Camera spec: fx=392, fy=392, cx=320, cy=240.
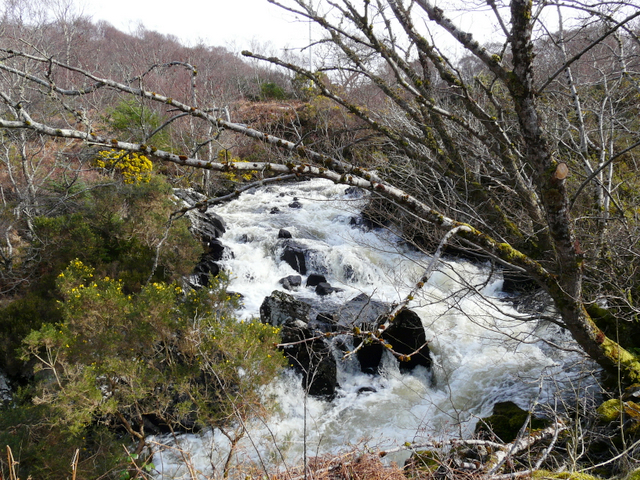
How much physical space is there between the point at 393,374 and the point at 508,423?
2.60 metres

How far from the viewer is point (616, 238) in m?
4.52

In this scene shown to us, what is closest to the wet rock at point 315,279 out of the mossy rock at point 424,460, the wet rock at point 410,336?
the wet rock at point 410,336

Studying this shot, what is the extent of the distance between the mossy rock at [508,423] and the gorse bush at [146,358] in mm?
2478

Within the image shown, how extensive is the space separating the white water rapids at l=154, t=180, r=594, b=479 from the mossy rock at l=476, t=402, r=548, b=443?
0.30 metres

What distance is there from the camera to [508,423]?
423 centimetres

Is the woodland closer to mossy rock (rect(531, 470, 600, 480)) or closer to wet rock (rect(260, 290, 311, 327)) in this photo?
mossy rock (rect(531, 470, 600, 480))

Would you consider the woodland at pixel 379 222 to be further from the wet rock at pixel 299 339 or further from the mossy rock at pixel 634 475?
the wet rock at pixel 299 339

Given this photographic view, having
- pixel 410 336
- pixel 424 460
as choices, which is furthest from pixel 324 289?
pixel 424 460

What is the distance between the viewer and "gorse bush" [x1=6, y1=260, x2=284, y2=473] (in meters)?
4.31

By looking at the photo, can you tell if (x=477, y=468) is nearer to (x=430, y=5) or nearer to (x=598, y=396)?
(x=598, y=396)

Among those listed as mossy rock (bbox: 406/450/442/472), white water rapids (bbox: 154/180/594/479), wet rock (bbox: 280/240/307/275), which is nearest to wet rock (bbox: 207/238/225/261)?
white water rapids (bbox: 154/180/594/479)

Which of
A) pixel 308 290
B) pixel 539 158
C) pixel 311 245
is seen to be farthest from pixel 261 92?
pixel 539 158

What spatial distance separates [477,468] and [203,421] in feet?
10.1

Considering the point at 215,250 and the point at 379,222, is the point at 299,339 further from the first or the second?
the point at 215,250
